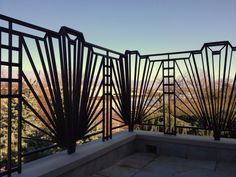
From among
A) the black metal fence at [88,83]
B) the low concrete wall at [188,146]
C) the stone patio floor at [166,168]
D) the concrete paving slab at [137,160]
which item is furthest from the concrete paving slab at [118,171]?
the low concrete wall at [188,146]

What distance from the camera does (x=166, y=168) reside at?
2.83 meters

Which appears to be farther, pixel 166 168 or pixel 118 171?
pixel 166 168

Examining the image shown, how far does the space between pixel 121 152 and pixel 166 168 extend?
69 cm

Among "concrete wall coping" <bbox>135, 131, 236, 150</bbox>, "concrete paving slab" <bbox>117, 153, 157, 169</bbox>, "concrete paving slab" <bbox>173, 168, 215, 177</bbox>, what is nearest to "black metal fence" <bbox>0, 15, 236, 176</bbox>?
"concrete wall coping" <bbox>135, 131, 236, 150</bbox>

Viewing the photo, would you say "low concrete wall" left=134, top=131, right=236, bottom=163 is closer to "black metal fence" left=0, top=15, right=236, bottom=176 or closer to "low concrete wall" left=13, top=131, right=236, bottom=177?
"low concrete wall" left=13, top=131, right=236, bottom=177

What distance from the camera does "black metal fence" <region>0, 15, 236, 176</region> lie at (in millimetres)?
1796

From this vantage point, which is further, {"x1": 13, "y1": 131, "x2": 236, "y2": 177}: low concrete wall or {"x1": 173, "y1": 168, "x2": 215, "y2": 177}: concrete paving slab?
{"x1": 173, "y1": 168, "x2": 215, "y2": 177}: concrete paving slab

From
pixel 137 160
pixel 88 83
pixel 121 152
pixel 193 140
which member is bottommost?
pixel 137 160

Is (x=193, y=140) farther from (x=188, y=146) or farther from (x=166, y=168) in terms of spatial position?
(x=166, y=168)

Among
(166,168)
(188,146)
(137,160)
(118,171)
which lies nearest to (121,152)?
(137,160)

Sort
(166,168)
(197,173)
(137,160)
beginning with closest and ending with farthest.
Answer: (197,173)
(166,168)
(137,160)

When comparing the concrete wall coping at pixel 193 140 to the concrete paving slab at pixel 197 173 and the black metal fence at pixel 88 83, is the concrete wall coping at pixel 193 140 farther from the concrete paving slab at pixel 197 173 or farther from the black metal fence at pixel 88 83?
the concrete paving slab at pixel 197 173

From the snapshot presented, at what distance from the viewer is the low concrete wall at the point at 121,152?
203 cm

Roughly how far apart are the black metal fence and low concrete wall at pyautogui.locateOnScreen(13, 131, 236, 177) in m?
0.13
